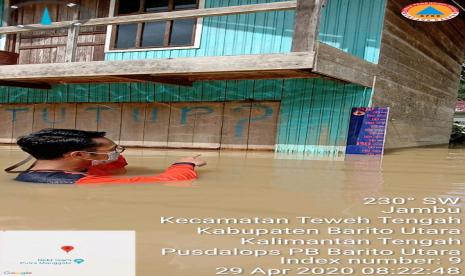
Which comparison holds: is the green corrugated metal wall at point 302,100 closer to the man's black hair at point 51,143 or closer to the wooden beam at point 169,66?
the wooden beam at point 169,66

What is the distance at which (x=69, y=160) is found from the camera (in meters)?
3.92

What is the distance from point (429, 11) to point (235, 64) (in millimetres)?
3463

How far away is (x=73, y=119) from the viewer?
9.92 metres

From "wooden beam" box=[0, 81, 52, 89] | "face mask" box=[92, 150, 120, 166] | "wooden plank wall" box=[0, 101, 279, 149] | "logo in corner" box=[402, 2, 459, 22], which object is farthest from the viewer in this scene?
"wooden beam" box=[0, 81, 52, 89]

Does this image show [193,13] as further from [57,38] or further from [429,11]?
[57,38]

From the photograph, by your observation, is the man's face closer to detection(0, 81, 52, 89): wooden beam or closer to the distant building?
the distant building

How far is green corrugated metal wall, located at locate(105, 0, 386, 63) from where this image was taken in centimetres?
743

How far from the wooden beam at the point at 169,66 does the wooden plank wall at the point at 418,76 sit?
2333 millimetres

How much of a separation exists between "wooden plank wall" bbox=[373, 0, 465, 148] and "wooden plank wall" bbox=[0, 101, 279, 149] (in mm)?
2005

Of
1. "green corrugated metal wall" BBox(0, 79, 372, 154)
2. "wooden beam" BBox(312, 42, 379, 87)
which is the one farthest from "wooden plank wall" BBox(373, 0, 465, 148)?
"green corrugated metal wall" BBox(0, 79, 372, 154)

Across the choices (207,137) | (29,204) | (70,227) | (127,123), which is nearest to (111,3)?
(127,123)

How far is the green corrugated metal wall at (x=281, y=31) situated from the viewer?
7.43m

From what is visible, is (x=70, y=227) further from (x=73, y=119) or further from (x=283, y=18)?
(x=73, y=119)

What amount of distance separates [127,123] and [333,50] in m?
4.77
